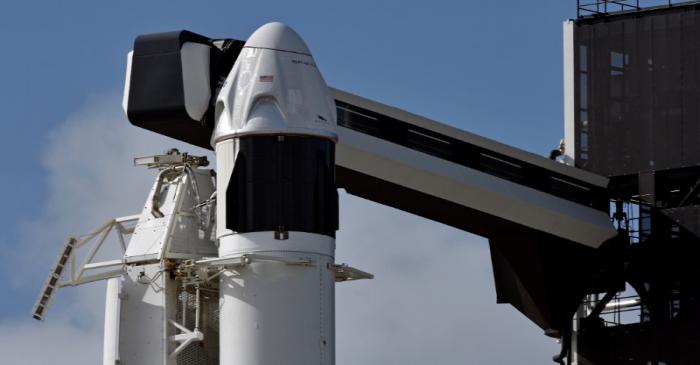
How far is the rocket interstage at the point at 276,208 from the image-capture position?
5775 centimetres

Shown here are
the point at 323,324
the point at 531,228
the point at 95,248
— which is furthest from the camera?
the point at 531,228

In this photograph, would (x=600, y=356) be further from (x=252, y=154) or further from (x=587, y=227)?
(x=252, y=154)

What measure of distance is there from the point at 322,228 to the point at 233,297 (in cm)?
270

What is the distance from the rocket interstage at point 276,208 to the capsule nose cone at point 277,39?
0.05 metres

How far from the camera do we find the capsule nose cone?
60125mm

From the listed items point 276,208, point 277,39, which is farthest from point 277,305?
point 277,39

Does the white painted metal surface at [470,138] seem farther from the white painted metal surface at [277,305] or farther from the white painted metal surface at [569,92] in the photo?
the white painted metal surface at [277,305]

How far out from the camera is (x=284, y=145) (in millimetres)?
58781

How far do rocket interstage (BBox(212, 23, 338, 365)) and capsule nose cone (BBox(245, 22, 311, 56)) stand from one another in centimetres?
5

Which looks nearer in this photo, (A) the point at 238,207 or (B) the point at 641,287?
(A) the point at 238,207

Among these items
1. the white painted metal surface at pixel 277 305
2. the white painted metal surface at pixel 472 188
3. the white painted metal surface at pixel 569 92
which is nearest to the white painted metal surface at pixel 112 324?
the white painted metal surface at pixel 277 305

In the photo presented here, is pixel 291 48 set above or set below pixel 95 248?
above

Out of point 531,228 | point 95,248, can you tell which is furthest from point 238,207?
point 531,228

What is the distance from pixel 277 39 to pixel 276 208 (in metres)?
4.57
